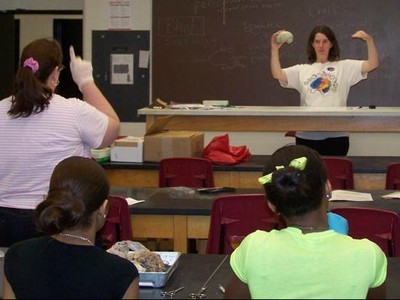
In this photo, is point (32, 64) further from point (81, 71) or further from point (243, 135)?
point (243, 135)

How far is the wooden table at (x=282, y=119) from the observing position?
5.34 m

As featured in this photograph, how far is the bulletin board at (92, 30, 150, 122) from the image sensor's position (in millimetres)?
7617

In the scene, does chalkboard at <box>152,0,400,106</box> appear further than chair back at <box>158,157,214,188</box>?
Yes

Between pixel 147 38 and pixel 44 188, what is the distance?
15.9 ft

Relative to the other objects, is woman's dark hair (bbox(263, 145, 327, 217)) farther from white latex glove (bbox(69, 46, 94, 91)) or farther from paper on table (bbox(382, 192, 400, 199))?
paper on table (bbox(382, 192, 400, 199))

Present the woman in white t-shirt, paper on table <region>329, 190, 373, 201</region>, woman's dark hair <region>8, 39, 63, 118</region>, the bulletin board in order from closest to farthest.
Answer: woman's dark hair <region>8, 39, 63, 118</region> < paper on table <region>329, 190, 373, 201</region> < the woman in white t-shirt < the bulletin board

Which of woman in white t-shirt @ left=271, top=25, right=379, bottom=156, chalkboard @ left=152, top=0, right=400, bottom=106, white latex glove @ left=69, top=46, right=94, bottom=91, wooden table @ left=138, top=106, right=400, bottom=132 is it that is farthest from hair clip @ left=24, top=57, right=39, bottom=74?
chalkboard @ left=152, top=0, right=400, bottom=106

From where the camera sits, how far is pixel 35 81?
2893 mm

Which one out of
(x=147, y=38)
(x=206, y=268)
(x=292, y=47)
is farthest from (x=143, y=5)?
(x=206, y=268)

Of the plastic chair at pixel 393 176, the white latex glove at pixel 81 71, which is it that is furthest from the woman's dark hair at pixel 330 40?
the white latex glove at pixel 81 71

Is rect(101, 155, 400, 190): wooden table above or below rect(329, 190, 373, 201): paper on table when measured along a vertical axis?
below

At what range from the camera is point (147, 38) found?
7.58 m

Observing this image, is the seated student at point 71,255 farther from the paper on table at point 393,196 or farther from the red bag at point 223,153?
the red bag at point 223,153

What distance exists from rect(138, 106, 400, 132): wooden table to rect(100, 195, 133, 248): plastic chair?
6.67 ft
